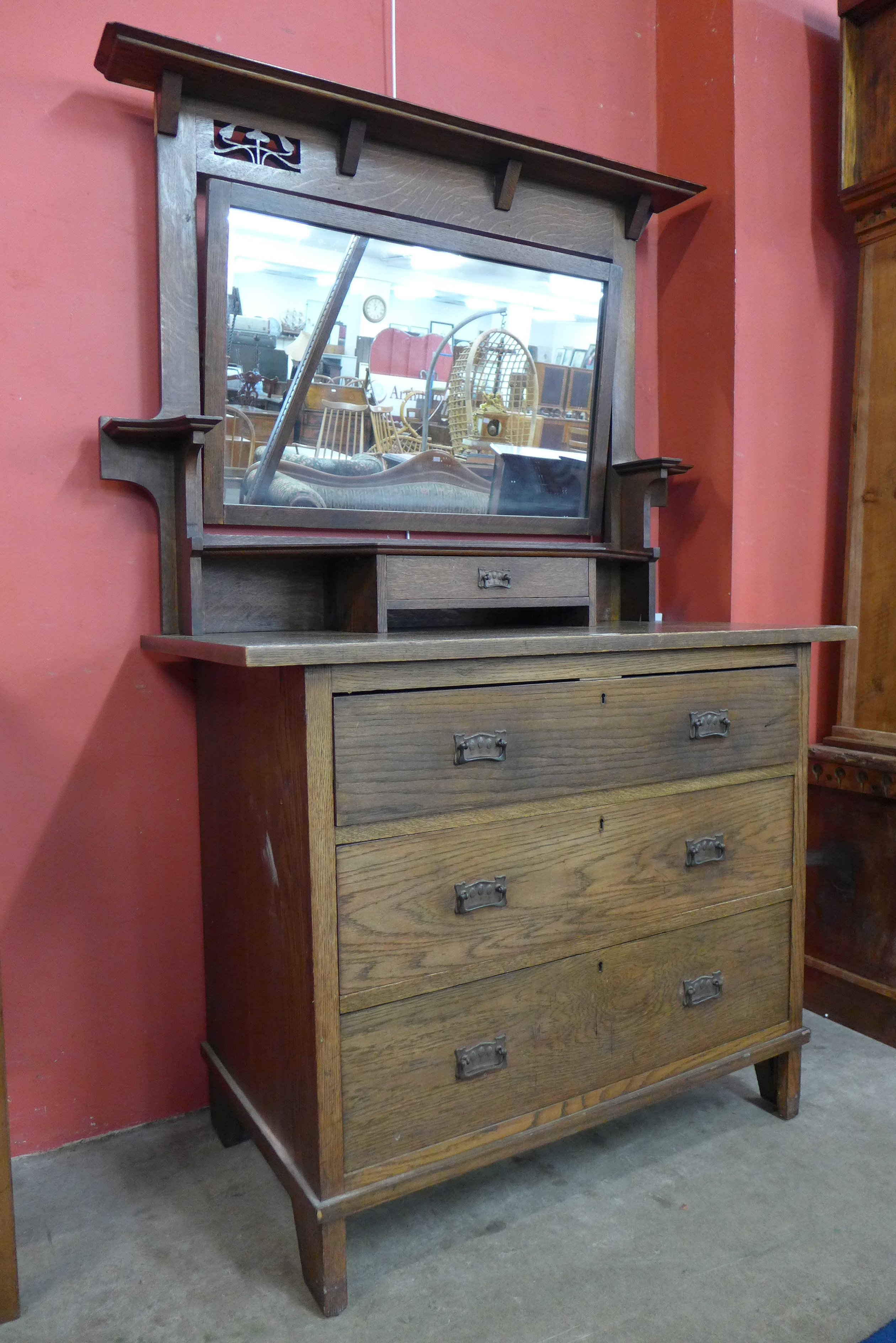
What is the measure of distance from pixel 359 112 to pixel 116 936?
5.78ft

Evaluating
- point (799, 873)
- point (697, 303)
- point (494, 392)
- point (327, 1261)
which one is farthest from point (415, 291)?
point (327, 1261)

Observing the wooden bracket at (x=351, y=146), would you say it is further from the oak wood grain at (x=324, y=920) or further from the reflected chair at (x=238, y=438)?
the oak wood grain at (x=324, y=920)

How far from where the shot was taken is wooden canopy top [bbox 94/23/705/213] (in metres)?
1.66

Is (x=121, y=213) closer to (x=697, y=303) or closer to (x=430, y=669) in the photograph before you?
(x=430, y=669)

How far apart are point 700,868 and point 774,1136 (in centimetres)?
60

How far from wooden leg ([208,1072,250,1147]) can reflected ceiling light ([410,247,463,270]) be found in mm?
1785

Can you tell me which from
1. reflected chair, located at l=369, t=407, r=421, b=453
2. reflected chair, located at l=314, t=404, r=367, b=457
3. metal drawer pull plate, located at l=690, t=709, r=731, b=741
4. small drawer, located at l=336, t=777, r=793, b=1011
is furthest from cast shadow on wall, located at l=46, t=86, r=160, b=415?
metal drawer pull plate, located at l=690, t=709, r=731, b=741

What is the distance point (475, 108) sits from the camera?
2.19 meters

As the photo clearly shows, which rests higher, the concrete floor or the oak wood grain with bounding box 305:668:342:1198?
the oak wood grain with bounding box 305:668:342:1198

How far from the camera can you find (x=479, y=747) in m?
1.49

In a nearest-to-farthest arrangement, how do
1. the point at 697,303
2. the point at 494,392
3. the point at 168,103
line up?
the point at 168,103, the point at 494,392, the point at 697,303

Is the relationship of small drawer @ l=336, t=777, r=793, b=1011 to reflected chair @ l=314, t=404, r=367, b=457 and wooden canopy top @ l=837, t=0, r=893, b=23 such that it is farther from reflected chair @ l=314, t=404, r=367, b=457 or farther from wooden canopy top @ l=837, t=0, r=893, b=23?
wooden canopy top @ l=837, t=0, r=893, b=23

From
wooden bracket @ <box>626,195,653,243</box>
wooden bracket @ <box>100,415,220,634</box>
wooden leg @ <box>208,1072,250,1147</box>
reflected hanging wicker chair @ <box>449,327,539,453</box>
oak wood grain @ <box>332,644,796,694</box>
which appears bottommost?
wooden leg @ <box>208,1072,250,1147</box>

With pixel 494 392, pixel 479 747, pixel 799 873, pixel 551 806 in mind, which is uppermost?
pixel 494 392
